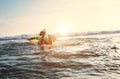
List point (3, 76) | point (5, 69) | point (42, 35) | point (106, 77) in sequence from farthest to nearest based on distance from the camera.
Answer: point (42, 35), point (5, 69), point (3, 76), point (106, 77)

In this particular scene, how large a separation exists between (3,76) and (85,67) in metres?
4.24

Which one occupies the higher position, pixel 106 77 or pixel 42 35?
pixel 42 35

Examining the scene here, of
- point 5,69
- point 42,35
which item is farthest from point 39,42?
point 5,69

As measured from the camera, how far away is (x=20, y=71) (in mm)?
11070

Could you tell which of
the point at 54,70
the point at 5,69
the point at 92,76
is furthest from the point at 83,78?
the point at 5,69

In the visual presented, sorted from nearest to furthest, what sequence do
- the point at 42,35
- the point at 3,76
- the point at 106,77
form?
the point at 106,77 → the point at 3,76 → the point at 42,35

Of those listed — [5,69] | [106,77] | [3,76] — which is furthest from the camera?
[5,69]

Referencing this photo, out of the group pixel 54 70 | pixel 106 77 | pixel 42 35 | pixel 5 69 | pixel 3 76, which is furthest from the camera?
pixel 42 35

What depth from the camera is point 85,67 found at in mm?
11352

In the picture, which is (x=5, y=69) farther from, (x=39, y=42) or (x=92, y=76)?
(x=39, y=42)

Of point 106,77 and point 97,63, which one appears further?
point 97,63

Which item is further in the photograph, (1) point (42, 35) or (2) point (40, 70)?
(1) point (42, 35)

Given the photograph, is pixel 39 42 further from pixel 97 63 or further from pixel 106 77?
pixel 106 77

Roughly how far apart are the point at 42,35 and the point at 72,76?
42.8ft
